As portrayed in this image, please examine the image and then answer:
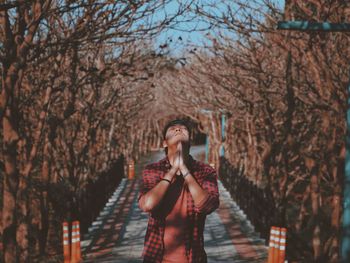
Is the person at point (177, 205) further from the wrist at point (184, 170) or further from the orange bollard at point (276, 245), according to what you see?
the orange bollard at point (276, 245)

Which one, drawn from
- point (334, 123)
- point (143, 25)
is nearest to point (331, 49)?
point (334, 123)

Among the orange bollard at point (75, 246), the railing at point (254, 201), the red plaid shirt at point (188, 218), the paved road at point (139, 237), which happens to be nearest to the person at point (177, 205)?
the red plaid shirt at point (188, 218)

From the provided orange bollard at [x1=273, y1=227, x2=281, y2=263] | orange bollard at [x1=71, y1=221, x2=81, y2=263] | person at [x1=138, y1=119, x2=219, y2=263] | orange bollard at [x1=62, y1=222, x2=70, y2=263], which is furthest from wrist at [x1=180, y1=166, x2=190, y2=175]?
orange bollard at [x1=71, y1=221, x2=81, y2=263]

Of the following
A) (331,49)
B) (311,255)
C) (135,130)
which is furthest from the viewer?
(135,130)

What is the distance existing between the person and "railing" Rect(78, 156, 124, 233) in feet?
44.7

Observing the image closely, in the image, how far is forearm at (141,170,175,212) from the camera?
3203mm

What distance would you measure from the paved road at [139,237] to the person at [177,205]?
33.5 ft

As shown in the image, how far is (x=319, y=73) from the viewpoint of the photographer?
1184 centimetres

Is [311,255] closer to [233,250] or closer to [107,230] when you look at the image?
[233,250]

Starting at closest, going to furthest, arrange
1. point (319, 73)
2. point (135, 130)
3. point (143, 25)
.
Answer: point (319, 73), point (143, 25), point (135, 130)

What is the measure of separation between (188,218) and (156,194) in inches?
9.8

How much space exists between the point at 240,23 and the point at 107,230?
7558 millimetres

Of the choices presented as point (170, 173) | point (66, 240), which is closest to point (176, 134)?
point (170, 173)

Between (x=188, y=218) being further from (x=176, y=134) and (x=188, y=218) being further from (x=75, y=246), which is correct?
(x=75, y=246)
